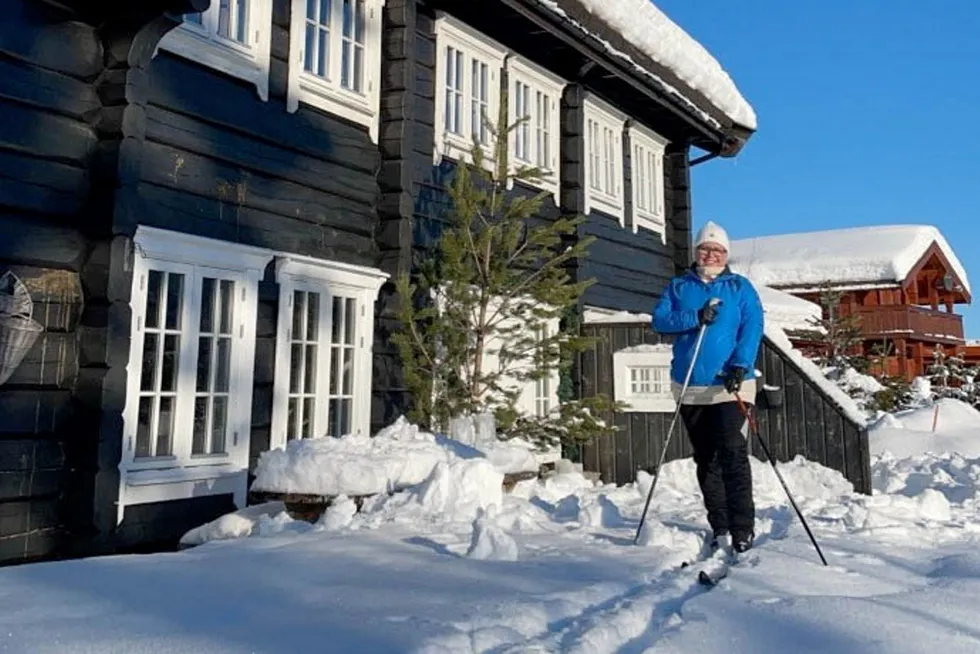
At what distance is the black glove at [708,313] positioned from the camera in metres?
4.30

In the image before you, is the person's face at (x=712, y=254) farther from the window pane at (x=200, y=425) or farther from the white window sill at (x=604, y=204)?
the white window sill at (x=604, y=204)

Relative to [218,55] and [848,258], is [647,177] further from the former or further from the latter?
[848,258]

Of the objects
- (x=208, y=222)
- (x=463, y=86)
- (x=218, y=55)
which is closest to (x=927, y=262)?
(x=463, y=86)

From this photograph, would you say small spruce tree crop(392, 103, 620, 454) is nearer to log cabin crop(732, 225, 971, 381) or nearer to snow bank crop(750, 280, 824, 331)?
snow bank crop(750, 280, 824, 331)

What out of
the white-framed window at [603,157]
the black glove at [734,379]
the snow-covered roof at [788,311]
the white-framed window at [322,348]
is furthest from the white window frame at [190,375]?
the snow-covered roof at [788,311]

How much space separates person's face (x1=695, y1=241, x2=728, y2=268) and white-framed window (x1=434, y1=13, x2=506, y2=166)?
356 centimetres

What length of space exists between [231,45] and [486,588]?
177 inches

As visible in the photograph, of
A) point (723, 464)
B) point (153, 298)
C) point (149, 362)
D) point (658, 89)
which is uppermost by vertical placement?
point (658, 89)

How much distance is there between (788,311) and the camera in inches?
779

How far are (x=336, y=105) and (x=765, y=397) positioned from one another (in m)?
4.15

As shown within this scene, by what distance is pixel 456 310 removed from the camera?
7078 mm

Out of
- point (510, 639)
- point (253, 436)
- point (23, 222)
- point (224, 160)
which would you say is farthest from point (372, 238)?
point (510, 639)

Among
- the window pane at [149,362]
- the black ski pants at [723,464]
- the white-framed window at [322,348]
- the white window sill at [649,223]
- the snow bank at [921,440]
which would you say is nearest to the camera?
the black ski pants at [723,464]

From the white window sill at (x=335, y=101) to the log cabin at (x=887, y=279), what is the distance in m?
23.3
